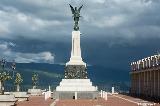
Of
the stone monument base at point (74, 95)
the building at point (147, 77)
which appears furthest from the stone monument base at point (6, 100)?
the building at point (147, 77)

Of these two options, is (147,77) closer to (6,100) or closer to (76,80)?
(76,80)

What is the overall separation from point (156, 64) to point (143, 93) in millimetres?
19976

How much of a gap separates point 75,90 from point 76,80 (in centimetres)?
288

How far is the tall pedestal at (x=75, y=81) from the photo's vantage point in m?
99.9

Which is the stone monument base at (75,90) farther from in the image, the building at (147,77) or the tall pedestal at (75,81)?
the building at (147,77)

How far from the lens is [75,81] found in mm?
102500

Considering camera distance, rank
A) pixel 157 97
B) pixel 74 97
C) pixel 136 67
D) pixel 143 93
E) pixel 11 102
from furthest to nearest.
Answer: pixel 136 67, pixel 143 93, pixel 157 97, pixel 74 97, pixel 11 102

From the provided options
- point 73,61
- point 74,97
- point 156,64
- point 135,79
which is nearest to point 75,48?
point 73,61

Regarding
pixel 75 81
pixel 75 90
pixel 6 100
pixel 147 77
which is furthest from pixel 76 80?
pixel 6 100

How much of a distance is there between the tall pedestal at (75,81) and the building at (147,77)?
15.1 metres

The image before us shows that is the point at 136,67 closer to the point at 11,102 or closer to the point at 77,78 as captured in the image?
the point at 77,78

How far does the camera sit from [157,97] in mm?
107250

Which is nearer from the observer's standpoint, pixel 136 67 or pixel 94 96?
pixel 94 96

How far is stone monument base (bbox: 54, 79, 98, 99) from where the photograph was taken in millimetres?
99688
